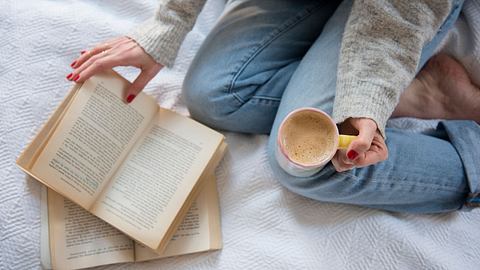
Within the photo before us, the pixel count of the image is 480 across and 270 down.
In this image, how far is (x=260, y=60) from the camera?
2.87 ft

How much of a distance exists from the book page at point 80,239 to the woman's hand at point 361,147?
1.44 feet

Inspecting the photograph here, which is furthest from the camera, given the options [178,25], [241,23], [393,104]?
[241,23]

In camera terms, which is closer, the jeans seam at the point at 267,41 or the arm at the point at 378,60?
the arm at the point at 378,60

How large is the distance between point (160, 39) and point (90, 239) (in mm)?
404

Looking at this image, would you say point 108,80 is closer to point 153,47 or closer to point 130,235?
point 153,47

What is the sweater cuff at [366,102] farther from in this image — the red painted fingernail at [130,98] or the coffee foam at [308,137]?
the red painted fingernail at [130,98]

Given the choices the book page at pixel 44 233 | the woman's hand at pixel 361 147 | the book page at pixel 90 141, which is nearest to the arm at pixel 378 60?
the woman's hand at pixel 361 147

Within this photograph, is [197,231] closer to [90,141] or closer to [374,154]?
[90,141]

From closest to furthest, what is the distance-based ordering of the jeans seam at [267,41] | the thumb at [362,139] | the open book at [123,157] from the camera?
1. the thumb at [362,139]
2. the open book at [123,157]
3. the jeans seam at [267,41]

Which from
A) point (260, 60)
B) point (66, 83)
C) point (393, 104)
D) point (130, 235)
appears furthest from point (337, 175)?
point (66, 83)

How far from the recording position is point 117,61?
76 centimetres

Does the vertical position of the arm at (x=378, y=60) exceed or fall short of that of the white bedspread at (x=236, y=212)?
it exceeds it

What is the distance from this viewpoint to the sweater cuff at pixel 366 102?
0.68 meters

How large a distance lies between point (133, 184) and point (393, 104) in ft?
1.63
